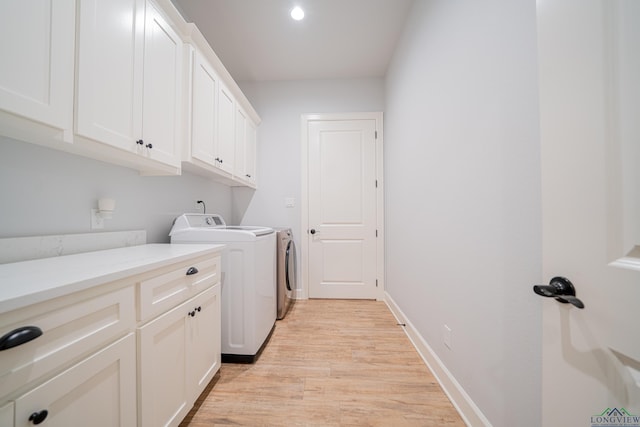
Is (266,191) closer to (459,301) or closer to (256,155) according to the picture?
(256,155)

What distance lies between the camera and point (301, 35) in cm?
222

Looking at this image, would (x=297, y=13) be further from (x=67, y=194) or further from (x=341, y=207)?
(x=67, y=194)

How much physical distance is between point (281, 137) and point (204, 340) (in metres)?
2.44

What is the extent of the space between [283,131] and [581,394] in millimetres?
3080

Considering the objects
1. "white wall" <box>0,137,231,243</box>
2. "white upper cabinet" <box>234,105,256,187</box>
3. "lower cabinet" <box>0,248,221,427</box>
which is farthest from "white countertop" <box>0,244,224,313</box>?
"white upper cabinet" <box>234,105,256,187</box>

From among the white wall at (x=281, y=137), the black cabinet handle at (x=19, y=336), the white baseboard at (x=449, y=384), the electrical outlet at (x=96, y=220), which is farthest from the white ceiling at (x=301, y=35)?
the white baseboard at (x=449, y=384)

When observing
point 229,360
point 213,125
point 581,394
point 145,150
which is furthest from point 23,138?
point 581,394

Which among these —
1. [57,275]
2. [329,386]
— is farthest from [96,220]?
[329,386]

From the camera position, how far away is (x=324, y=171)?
293 centimetres

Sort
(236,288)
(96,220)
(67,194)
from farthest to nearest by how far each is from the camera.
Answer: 1. (236,288)
2. (96,220)
3. (67,194)

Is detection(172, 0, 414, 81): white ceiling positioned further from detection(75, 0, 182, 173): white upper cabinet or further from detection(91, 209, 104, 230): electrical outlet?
detection(91, 209, 104, 230): electrical outlet

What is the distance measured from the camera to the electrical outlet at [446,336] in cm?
129

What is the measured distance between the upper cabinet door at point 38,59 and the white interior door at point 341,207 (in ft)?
7.45

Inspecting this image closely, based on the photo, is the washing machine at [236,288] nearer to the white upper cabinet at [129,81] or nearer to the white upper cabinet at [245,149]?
the white upper cabinet at [129,81]
